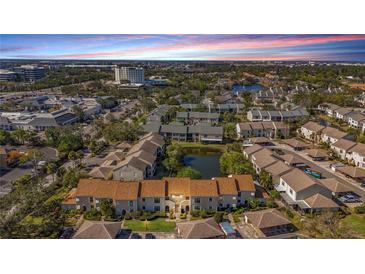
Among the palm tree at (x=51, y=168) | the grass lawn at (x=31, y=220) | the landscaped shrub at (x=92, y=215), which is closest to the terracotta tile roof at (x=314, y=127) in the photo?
the landscaped shrub at (x=92, y=215)

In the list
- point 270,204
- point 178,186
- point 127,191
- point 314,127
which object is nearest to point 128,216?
point 127,191

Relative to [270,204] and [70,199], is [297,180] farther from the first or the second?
[70,199]

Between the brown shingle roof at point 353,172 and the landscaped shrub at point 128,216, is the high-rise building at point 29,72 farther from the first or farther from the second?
the brown shingle roof at point 353,172

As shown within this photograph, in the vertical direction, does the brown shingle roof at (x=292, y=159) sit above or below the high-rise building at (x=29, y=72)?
below

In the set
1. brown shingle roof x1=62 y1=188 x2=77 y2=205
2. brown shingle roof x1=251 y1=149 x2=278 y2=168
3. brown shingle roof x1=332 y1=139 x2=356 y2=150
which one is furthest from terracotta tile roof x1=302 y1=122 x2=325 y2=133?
brown shingle roof x1=62 y1=188 x2=77 y2=205

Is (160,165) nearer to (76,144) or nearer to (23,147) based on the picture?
(76,144)

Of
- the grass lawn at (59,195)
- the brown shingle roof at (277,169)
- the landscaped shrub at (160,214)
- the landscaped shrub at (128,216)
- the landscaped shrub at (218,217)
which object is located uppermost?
the brown shingle roof at (277,169)
